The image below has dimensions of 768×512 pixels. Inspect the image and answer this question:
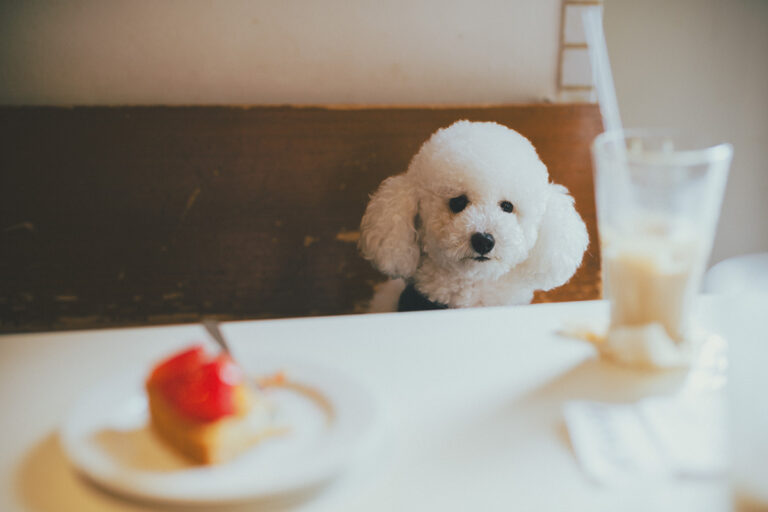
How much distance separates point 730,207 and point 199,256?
1.80m

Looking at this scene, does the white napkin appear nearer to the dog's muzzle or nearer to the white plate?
the white plate

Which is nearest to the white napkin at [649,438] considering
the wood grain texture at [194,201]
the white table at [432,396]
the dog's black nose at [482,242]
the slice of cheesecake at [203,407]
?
the white table at [432,396]

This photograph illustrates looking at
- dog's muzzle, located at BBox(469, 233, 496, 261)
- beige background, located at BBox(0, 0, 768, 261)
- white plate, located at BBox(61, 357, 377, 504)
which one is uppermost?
beige background, located at BBox(0, 0, 768, 261)

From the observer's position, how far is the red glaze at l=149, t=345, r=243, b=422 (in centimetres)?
57

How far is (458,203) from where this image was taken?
4.00ft

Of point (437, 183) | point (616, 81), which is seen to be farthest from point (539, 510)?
point (616, 81)

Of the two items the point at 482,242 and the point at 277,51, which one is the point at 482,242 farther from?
the point at 277,51

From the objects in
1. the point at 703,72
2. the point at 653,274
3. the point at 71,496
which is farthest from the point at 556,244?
the point at 703,72

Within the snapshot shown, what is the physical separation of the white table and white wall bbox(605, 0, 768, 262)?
1.26m

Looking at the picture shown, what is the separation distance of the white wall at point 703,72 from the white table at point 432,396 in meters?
1.26

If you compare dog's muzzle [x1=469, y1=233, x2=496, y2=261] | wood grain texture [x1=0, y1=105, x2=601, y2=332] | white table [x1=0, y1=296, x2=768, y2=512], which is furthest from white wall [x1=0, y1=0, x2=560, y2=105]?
white table [x1=0, y1=296, x2=768, y2=512]

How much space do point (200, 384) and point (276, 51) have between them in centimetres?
110

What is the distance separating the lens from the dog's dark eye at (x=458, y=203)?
1217 mm

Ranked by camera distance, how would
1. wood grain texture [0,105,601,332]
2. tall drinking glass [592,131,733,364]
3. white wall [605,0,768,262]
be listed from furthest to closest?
white wall [605,0,768,262] → wood grain texture [0,105,601,332] → tall drinking glass [592,131,733,364]
